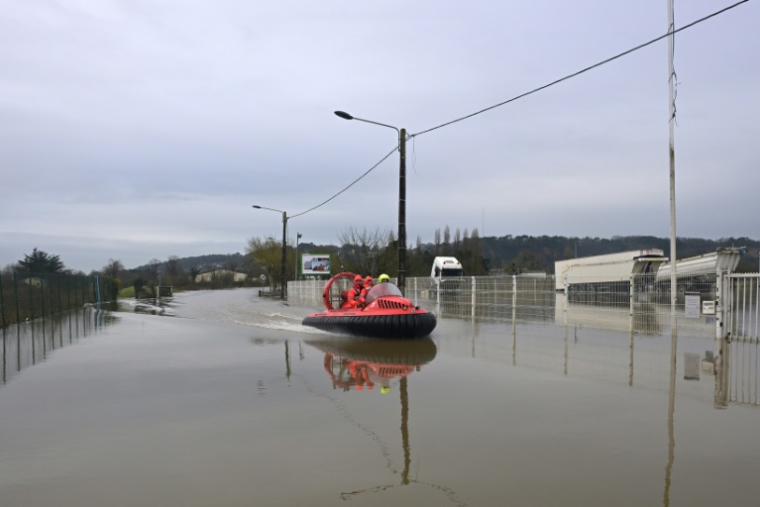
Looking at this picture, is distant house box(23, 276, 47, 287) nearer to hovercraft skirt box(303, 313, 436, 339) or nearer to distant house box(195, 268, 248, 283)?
hovercraft skirt box(303, 313, 436, 339)

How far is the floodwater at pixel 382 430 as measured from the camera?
13.3ft

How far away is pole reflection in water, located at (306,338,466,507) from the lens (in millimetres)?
4453

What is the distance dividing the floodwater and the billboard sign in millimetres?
40473

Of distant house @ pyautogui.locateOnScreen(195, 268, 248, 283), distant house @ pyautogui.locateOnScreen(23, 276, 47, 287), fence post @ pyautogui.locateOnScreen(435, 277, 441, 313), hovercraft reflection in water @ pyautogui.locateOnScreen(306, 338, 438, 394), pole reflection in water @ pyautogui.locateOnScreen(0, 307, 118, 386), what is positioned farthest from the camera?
distant house @ pyautogui.locateOnScreen(195, 268, 248, 283)

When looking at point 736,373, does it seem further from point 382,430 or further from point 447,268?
Answer: point 447,268

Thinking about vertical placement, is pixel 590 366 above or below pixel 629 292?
below

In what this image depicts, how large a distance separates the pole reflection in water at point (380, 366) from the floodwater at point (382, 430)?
5 centimetres

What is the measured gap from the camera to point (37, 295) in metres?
22.4

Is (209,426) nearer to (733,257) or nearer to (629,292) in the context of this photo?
(629,292)

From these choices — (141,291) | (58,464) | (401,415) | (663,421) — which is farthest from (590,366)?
(141,291)

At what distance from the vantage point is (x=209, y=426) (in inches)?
229

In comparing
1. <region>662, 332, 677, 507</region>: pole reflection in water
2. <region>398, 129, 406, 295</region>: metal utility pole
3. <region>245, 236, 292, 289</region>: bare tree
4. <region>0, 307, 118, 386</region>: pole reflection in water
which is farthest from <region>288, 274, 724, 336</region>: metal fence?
<region>245, 236, 292, 289</region>: bare tree

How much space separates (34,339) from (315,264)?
37.4 meters

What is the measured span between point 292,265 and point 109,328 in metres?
50.2
